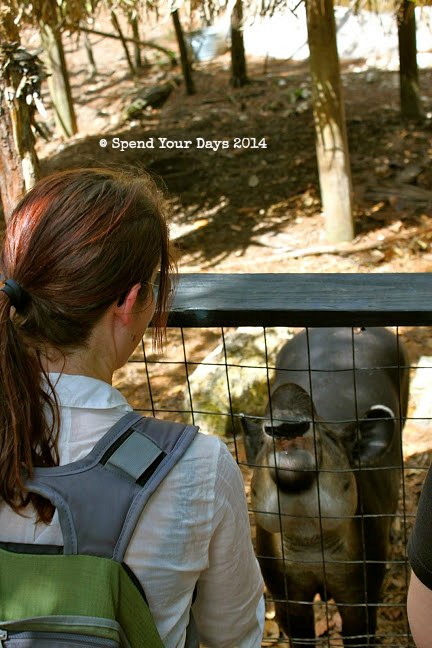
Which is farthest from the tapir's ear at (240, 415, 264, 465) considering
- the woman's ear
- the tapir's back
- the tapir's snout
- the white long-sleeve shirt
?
the woman's ear

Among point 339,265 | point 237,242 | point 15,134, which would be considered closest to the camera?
point 15,134

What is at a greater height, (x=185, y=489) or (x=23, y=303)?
(x=23, y=303)

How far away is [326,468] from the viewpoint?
2.81 m

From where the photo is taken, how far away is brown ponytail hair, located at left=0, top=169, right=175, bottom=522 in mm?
1329

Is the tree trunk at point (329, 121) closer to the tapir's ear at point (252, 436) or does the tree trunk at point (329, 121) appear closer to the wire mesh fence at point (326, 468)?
the wire mesh fence at point (326, 468)

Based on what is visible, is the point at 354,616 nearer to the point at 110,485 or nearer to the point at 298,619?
the point at 298,619

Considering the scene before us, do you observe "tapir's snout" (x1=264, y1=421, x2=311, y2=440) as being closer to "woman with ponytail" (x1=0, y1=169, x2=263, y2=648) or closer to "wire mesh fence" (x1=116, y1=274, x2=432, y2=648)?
"wire mesh fence" (x1=116, y1=274, x2=432, y2=648)

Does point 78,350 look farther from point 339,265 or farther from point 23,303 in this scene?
point 339,265

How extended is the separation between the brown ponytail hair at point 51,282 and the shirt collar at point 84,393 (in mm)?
20

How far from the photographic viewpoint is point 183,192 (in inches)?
378

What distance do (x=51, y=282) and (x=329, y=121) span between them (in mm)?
6715

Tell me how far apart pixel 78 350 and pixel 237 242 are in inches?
276

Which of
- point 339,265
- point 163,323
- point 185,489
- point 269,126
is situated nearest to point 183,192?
point 269,126

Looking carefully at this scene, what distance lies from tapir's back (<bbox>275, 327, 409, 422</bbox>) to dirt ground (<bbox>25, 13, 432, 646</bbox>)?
2.16 ft
